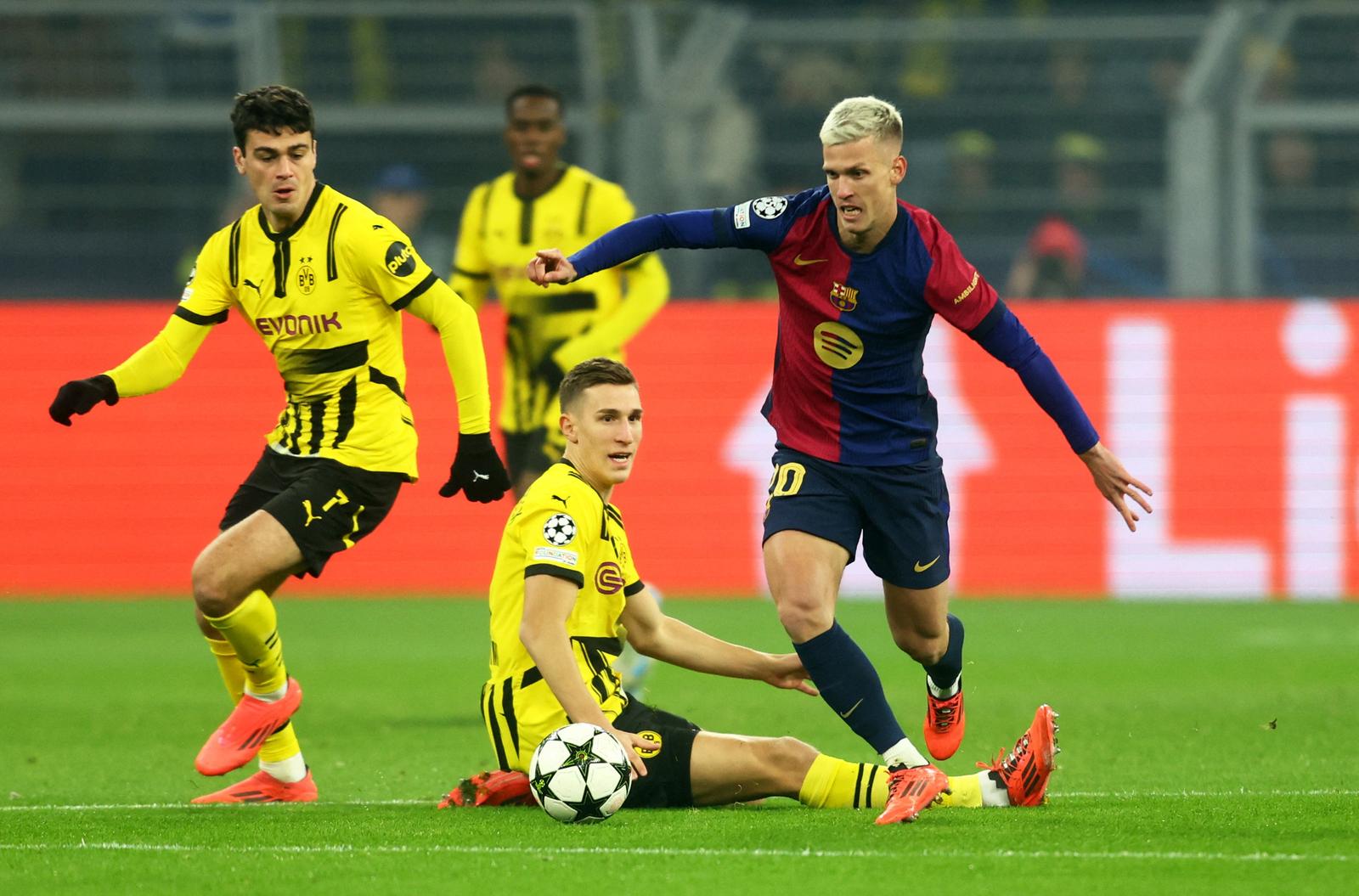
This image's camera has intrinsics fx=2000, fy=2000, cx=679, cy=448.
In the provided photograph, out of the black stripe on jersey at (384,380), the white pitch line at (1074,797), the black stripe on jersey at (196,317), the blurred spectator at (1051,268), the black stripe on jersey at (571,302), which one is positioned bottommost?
the white pitch line at (1074,797)

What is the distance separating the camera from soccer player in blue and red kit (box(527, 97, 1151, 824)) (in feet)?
19.4

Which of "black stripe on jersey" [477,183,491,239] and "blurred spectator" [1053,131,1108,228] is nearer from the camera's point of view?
"black stripe on jersey" [477,183,491,239]

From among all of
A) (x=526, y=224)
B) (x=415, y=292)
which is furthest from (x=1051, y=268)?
(x=415, y=292)

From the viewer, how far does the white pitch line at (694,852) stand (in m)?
4.85

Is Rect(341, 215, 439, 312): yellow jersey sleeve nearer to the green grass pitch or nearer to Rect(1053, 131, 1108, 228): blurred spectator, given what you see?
the green grass pitch

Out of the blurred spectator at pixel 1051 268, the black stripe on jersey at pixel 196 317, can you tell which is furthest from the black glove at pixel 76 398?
the blurred spectator at pixel 1051 268

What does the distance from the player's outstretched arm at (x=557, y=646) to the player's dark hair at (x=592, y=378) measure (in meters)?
0.56

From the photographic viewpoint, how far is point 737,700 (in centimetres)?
938

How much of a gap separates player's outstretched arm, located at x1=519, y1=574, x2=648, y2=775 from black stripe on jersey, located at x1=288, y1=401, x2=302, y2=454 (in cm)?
149

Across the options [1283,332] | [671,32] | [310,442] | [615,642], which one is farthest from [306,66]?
[615,642]

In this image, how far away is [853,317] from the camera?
616 cm

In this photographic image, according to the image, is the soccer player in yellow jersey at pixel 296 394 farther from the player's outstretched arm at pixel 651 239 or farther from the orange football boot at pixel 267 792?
the player's outstretched arm at pixel 651 239

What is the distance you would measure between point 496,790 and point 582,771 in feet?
1.96

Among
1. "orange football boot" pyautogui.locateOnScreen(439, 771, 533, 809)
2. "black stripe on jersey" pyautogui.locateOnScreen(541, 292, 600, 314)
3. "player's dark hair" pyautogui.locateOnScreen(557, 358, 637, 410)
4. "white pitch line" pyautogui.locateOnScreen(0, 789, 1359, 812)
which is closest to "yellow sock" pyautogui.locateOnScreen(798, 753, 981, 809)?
"white pitch line" pyautogui.locateOnScreen(0, 789, 1359, 812)
